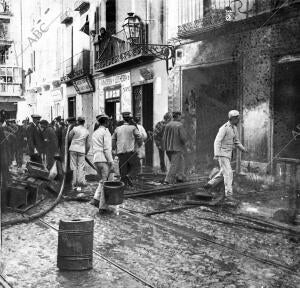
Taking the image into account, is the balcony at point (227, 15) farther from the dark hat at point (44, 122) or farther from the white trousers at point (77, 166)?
the white trousers at point (77, 166)

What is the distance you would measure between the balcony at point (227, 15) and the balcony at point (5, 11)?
5.80 m

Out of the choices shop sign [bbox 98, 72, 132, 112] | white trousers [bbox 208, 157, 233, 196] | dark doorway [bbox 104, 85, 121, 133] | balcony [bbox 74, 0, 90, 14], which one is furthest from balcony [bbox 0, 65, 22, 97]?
dark doorway [bbox 104, 85, 121, 133]

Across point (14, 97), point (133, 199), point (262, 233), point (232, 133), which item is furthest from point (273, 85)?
point (14, 97)

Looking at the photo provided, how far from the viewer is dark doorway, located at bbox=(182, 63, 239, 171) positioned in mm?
12734

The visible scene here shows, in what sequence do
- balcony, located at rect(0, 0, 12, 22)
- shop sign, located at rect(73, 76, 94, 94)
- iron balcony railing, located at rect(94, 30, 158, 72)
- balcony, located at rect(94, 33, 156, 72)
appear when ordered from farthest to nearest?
balcony, located at rect(94, 33, 156, 72) → iron balcony railing, located at rect(94, 30, 158, 72) → shop sign, located at rect(73, 76, 94, 94) → balcony, located at rect(0, 0, 12, 22)

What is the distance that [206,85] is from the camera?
14.0 m

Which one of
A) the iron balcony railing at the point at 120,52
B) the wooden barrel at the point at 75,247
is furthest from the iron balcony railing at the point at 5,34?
the iron balcony railing at the point at 120,52

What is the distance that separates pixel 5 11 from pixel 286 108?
6511 mm

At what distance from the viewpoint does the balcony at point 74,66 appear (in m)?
11.3

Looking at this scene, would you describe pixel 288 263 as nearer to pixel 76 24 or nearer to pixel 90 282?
pixel 90 282

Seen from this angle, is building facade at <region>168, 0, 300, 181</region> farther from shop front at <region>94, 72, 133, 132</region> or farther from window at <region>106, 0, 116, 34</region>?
shop front at <region>94, 72, 133, 132</region>

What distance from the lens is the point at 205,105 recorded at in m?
14.2

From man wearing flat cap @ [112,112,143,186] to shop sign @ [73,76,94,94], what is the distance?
1925 mm

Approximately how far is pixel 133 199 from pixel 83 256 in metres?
4.74
